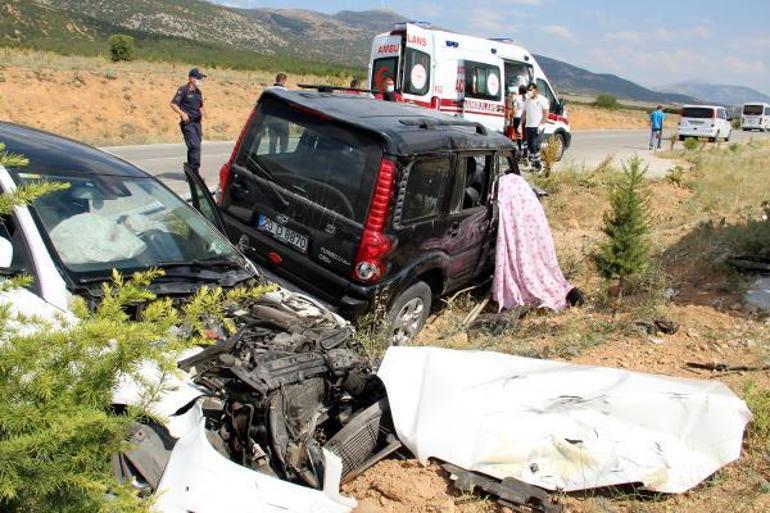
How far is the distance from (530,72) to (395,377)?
14.8 meters

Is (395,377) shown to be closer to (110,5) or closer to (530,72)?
(530,72)

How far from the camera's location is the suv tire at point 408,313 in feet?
18.5

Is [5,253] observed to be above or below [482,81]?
below

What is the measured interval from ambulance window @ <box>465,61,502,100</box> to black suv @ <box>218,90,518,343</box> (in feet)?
30.3

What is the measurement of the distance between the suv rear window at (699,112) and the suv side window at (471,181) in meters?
30.1

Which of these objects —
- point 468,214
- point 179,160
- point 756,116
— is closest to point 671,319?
point 468,214

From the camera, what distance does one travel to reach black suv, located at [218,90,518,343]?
17.3 ft

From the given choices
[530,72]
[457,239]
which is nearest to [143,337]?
[457,239]

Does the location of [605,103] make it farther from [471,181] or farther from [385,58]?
[471,181]

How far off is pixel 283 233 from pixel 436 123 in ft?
5.69

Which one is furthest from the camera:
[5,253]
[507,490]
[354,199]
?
[354,199]

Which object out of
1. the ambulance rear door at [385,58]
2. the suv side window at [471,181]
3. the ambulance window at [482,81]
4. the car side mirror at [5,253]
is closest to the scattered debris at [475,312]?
the suv side window at [471,181]

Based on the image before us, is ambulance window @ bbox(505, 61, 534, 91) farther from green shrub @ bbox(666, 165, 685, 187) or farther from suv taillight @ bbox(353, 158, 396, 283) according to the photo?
suv taillight @ bbox(353, 158, 396, 283)

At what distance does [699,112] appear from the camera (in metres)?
32.8
